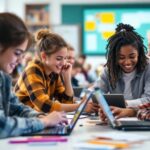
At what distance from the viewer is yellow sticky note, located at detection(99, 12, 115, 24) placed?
27.5 ft

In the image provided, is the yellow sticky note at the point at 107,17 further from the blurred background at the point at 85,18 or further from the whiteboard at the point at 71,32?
the whiteboard at the point at 71,32

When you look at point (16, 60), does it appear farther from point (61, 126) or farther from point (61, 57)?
point (61, 57)

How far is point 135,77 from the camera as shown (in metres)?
2.51

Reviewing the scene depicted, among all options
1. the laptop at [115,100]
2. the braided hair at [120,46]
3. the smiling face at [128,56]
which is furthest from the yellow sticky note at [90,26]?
the laptop at [115,100]

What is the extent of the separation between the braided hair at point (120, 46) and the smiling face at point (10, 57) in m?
1.06

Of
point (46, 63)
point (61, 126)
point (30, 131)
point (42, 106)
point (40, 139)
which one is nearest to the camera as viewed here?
point (40, 139)

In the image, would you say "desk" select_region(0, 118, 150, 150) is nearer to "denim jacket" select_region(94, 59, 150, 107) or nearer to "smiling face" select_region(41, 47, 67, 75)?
"smiling face" select_region(41, 47, 67, 75)

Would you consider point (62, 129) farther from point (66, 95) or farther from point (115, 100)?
point (66, 95)

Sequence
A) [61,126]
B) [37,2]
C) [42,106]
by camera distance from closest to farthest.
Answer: [61,126] → [42,106] → [37,2]

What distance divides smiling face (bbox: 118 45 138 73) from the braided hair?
0.11ft

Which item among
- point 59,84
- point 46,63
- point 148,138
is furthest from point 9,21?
point 59,84

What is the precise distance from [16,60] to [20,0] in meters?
7.27

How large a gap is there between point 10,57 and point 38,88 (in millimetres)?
696

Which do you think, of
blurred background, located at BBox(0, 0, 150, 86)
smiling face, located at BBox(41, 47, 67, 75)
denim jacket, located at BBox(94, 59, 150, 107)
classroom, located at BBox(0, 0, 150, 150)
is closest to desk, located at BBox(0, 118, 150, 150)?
classroom, located at BBox(0, 0, 150, 150)
